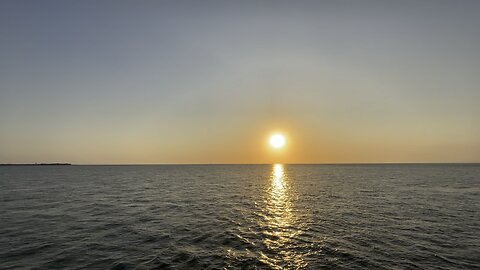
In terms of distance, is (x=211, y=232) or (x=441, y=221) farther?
(x=441, y=221)

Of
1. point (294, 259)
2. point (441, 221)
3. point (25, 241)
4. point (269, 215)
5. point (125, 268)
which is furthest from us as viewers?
point (269, 215)

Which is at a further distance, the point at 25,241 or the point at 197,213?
the point at 197,213

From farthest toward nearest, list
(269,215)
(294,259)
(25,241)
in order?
(269,215)
(25,241)
(294,259)

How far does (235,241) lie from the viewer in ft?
78.7

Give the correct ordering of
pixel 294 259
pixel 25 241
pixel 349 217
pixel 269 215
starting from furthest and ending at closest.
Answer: pixel 269 215, pixel 349 217, pixel 25 241, pixel 294 259

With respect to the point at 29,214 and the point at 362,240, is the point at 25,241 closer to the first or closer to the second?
the point at 29,214

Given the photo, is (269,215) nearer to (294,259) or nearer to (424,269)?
(294,259)

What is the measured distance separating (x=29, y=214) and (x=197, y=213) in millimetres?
22463

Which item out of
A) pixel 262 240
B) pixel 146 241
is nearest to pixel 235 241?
pixel 262 240

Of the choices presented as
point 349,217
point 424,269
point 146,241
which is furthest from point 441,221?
point 146,241

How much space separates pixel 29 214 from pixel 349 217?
42.7 metres

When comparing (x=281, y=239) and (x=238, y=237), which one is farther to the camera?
(x=238, y=237)

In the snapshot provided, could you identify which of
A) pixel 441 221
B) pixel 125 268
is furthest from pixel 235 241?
pixel 441 221

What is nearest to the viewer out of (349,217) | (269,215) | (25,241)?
(25,241)
